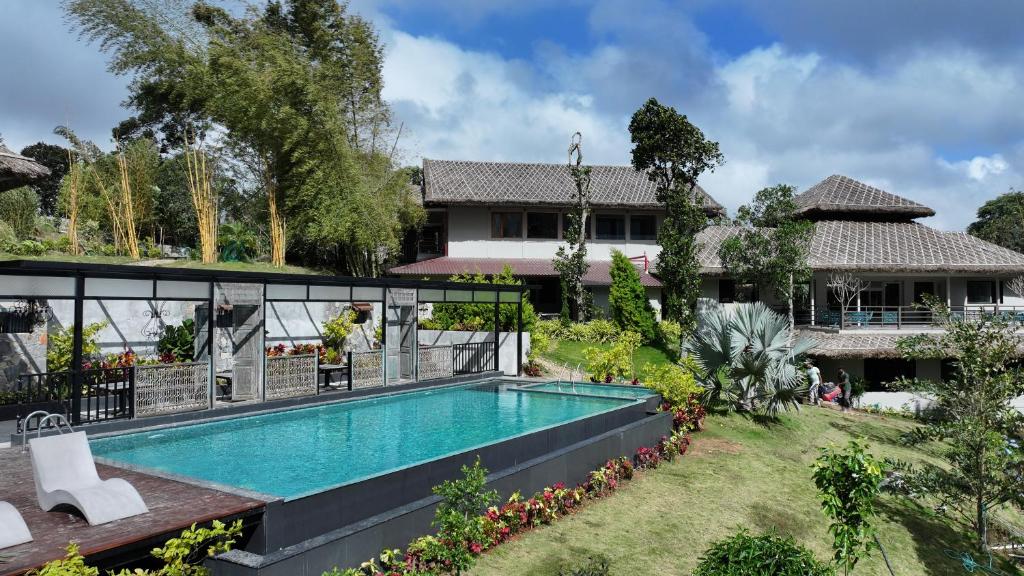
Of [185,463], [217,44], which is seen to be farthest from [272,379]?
[217,44]

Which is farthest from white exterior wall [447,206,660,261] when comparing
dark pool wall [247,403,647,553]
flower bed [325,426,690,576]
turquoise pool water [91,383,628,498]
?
dark pool wall [247,403,647,553]

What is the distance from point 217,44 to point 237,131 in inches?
110

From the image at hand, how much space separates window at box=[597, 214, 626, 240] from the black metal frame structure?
50.7 feet

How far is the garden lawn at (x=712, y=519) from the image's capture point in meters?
7.82

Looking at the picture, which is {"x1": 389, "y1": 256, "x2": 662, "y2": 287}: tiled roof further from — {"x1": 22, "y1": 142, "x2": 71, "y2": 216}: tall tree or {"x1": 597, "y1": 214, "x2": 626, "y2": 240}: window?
{"x1": 22, "y1": 142, "x2": 71, "y2": 216}: tall tree

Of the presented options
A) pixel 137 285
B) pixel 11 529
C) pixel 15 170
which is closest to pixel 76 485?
pixel 11 529

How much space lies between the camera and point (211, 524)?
19.4 ft

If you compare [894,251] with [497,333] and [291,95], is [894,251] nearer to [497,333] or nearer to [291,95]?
[497,333]

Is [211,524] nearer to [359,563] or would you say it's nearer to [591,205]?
[359,563]

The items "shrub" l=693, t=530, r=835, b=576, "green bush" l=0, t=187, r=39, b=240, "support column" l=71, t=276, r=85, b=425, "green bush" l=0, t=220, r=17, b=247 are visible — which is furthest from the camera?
"green bush" l=0, t=187, r=39, b=240

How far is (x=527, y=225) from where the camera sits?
2988 cm

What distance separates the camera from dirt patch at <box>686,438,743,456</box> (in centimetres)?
1261

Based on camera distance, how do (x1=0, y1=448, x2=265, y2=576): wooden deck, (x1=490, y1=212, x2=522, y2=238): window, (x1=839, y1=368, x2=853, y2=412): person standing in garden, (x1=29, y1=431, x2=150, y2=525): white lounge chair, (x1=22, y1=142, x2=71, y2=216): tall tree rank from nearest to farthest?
(x1=0, y1=448, x2=265, y2=576): wooden deck → (x1=29, y1=431, x2=150, y2=525): white lounge chair → (x1=839, y1=368, x2=853, y2=412): person standing in garden → (x1=490, y1=212, x2=522, y2=238): window → (x1=22, y1=142, x2=71, y2=216): tall tree

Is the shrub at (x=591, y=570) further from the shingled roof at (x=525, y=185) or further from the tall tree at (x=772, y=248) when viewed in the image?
the shingled roof at (x=525, y=185)
